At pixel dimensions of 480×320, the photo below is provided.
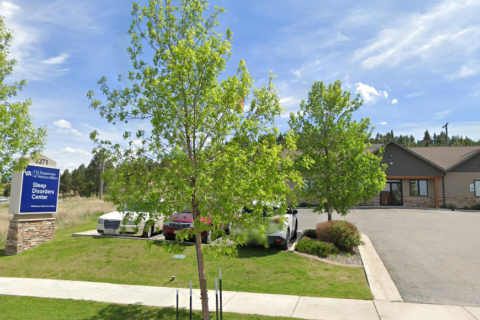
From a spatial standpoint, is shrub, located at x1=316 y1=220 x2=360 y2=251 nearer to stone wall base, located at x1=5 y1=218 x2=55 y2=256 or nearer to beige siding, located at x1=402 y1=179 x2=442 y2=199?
stone wall base, located at x1=5 y1=218 x2=55 y2=256

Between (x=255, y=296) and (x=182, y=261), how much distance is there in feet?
11.7

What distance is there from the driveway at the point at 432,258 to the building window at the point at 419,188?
12.8 metres

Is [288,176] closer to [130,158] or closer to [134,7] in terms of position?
[130,158]

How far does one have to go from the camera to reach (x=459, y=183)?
29797 millimetres

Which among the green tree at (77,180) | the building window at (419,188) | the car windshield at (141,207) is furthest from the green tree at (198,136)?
the green tree at (77,180)

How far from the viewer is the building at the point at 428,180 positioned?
29.6m

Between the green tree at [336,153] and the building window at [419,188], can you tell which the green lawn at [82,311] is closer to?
the green tree at [336,153]

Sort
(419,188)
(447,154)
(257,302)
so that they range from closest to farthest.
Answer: (257,302)
(419,188)
(447,154)

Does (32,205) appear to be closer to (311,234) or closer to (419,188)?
(311,234)

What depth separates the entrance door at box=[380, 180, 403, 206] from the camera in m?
30.9

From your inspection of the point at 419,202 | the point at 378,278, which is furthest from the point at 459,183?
the point at 378,278

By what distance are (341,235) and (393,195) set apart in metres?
22.4

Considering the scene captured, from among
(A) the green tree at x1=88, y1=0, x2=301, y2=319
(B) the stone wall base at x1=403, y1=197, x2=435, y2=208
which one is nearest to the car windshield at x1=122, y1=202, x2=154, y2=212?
(A) the green tree at x1=88, y1=0, x2=301, y2=319

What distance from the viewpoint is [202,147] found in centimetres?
607
